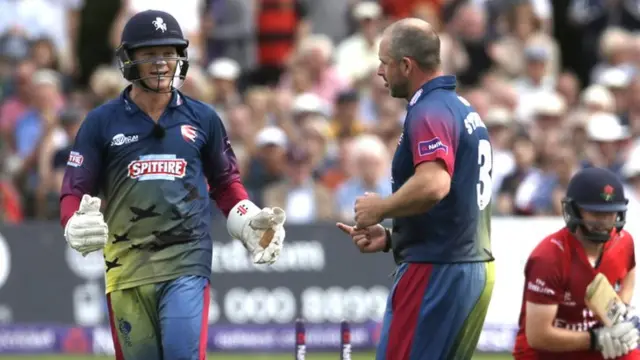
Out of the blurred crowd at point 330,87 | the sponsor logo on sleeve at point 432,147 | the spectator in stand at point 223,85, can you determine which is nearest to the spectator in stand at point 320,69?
the blurred crowd at point 330,87

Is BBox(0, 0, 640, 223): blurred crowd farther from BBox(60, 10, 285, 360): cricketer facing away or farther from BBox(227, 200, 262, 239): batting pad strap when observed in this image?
BBox(60, 10, 285, 360): cricketer facing away

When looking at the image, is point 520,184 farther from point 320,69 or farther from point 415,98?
point 415,98

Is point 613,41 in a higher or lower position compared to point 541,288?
higher

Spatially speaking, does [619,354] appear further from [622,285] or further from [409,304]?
[409,304]

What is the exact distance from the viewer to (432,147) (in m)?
7.66

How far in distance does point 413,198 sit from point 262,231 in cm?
135

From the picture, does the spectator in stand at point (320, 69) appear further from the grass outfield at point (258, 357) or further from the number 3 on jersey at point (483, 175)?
the number 3 on jersey at point (483, 175)

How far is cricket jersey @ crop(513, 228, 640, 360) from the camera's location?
8.75m

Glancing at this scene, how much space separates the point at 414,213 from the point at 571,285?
5.20 feet

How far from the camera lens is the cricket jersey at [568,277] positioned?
28.7ft

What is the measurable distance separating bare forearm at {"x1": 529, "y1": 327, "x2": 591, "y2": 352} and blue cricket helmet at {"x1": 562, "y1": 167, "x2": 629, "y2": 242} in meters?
0.56

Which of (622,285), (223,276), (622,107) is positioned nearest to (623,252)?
(622,285)

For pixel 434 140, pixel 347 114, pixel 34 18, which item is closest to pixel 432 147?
pixel 434 140

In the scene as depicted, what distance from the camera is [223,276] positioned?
1515cm
